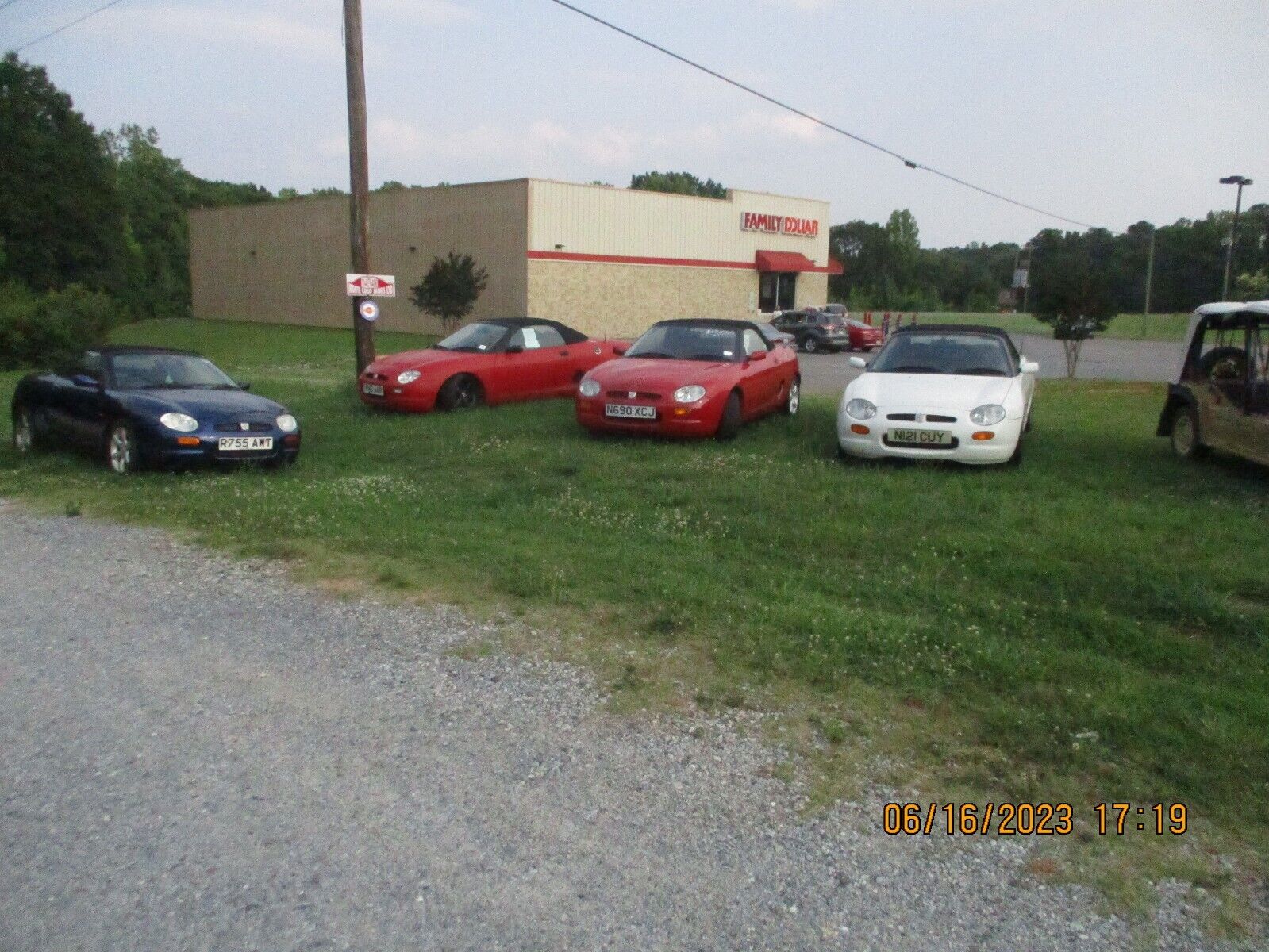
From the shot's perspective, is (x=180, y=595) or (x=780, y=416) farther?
(x=780, y=416)

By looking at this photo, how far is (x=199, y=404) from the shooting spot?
1048cm

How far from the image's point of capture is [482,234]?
126 ft

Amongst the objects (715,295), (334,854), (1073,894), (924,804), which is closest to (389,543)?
(334,854)

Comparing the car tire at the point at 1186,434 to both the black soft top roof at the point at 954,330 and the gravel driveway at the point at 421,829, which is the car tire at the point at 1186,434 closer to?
the black soft top roof at the point at 954,330

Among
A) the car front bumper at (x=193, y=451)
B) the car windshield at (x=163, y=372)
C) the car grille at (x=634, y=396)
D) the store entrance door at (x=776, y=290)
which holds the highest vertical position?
the store entrance door at (x=776, y=290)

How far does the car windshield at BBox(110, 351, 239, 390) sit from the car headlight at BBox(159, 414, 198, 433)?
36.1 inches

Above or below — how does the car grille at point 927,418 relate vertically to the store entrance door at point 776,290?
below

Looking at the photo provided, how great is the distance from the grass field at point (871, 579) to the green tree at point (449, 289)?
20.6 metres

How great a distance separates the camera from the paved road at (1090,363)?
2519cm

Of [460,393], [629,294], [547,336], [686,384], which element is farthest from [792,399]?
[629,294]

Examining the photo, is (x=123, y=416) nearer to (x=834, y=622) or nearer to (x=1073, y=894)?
(x=834, y=622)

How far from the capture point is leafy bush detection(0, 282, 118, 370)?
114ft

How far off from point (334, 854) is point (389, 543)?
164 inches

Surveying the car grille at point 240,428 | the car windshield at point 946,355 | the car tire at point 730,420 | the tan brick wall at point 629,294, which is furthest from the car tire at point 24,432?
the tan brick wall at point 629,294
